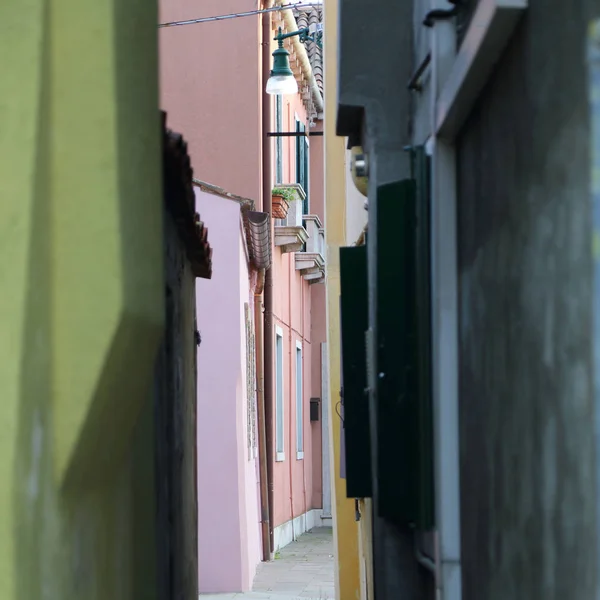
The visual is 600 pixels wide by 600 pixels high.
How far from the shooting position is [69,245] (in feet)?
14.6

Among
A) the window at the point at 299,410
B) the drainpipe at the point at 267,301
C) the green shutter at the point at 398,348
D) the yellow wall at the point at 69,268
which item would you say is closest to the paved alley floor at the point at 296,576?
the drainpipe at the point at 267,301

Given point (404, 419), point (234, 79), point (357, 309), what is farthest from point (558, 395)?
point (234, 79)

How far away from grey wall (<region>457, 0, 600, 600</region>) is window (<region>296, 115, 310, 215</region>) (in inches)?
707

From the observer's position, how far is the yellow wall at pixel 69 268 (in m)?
4.13

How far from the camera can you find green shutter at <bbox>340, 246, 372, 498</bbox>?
759cm

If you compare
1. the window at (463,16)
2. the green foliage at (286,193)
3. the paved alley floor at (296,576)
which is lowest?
the paved alley floor at (296,576)

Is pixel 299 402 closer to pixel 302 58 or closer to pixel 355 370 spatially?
pixel 302 58

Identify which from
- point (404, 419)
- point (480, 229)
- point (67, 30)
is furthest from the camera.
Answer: point (404, 419)

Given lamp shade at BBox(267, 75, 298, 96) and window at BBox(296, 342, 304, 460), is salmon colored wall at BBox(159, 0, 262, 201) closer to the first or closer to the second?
lamp shade at BBox(267, 75, 298, 96)

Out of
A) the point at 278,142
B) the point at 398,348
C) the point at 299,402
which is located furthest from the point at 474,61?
the point at 299,402

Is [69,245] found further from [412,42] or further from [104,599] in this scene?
[412,42]

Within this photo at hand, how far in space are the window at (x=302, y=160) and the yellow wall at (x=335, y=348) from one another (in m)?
10.5

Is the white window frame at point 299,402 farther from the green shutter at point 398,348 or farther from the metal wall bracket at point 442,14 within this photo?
the metal wall bracket at point 442,14

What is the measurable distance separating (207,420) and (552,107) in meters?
11.0
